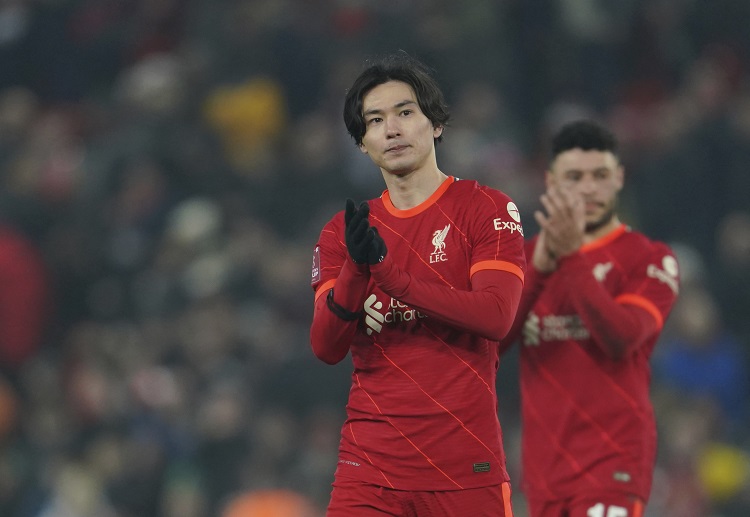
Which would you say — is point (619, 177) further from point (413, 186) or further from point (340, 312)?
point (340, 312)

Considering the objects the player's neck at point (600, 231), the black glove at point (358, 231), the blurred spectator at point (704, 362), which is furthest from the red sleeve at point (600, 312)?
the blurred spectator at point (704, 362)

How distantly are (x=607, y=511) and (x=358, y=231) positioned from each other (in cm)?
179

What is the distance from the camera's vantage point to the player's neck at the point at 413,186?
4.01 metres

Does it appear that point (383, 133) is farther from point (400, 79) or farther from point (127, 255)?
point (127, 255)

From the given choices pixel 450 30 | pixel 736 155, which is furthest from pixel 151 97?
pixel 736 155

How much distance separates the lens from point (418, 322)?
12.6 feet

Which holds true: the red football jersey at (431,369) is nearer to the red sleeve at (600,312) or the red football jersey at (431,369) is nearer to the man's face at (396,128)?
the man's face at (396,128)

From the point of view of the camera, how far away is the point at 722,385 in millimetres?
8320

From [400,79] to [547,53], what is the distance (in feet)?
22.1

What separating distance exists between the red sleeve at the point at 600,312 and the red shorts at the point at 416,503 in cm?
111

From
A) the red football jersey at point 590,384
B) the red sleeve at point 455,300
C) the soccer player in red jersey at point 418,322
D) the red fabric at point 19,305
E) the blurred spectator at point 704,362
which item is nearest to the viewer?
the red sleeve at point 455,300

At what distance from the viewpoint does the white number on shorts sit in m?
4.66

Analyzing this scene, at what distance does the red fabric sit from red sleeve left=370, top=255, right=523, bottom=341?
639cm

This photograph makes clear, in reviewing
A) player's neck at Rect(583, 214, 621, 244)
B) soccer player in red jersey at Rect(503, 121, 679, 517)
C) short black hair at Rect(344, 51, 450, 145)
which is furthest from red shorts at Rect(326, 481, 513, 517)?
player's neck at Rect(583, 214, 621, 244)
